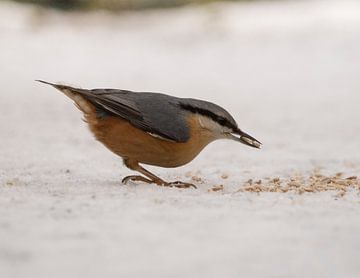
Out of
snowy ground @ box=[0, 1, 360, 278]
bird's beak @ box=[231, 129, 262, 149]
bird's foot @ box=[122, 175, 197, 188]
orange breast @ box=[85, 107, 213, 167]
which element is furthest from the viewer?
bird's beak @ box=[231, 129, 262, 149]

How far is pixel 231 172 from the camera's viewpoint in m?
6.98

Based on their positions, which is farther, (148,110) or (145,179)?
(145,179)

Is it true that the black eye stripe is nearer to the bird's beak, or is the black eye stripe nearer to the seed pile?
the bird's beak

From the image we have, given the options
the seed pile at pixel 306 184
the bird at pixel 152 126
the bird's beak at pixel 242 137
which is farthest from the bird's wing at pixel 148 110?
the seed pile at pixel 306 184

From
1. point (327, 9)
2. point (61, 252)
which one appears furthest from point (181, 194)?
point (327, 9)

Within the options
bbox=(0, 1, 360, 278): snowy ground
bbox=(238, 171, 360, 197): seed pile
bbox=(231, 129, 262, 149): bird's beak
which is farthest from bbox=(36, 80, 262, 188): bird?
bbox=(238, 171, 360, 197): seed pile

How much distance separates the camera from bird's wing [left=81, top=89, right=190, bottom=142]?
5.67 m

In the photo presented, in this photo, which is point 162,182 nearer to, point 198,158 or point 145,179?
point 145,179

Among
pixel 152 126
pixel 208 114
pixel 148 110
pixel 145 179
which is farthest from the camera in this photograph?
pixel 145 179

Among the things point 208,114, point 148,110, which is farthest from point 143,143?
point 208,114

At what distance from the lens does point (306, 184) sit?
6117mm

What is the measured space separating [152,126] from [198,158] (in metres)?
2.38

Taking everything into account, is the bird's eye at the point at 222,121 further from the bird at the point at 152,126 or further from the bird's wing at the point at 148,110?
the bird's wing at the point at 148,110

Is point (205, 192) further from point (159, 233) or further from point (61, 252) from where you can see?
point (61, 252)
